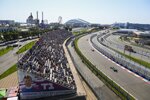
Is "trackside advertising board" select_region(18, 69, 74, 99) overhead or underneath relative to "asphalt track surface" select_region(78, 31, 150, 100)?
overhead

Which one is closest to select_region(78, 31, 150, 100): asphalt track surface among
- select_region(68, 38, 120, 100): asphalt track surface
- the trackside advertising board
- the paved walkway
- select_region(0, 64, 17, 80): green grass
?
select_region(68, 38, 120, 100): asphalt track surface

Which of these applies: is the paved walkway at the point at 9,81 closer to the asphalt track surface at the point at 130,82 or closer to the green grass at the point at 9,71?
the green grass at the point at 9,71

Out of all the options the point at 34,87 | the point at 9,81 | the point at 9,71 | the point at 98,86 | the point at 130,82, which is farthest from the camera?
the point at 9,71

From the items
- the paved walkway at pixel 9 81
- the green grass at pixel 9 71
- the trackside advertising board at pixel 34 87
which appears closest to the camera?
the trackside advertising board at pixel 34 87

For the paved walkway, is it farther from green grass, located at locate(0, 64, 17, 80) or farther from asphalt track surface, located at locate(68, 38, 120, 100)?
asphalt track surface, located at locate(68, 38, 120, 100)

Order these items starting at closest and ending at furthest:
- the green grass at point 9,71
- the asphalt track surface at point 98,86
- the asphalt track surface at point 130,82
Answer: the asphalt track surface at point 98,86, the asphalt track surface at point 130,82, the green grass at point 9,71

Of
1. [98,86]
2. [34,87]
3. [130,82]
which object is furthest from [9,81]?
[130,82]

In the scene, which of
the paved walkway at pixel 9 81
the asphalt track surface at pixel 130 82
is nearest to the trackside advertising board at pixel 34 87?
the paved walkway at pixel 9 81

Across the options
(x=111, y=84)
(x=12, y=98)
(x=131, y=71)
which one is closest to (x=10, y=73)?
(x=12, y=98)

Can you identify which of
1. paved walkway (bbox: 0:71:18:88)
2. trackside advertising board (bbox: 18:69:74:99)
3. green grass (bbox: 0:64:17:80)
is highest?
trackside advertising board (bbox: 18:69:74:99)

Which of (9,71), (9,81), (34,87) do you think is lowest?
(9,81)

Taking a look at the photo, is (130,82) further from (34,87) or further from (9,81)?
(9,81)

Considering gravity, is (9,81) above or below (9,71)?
below
